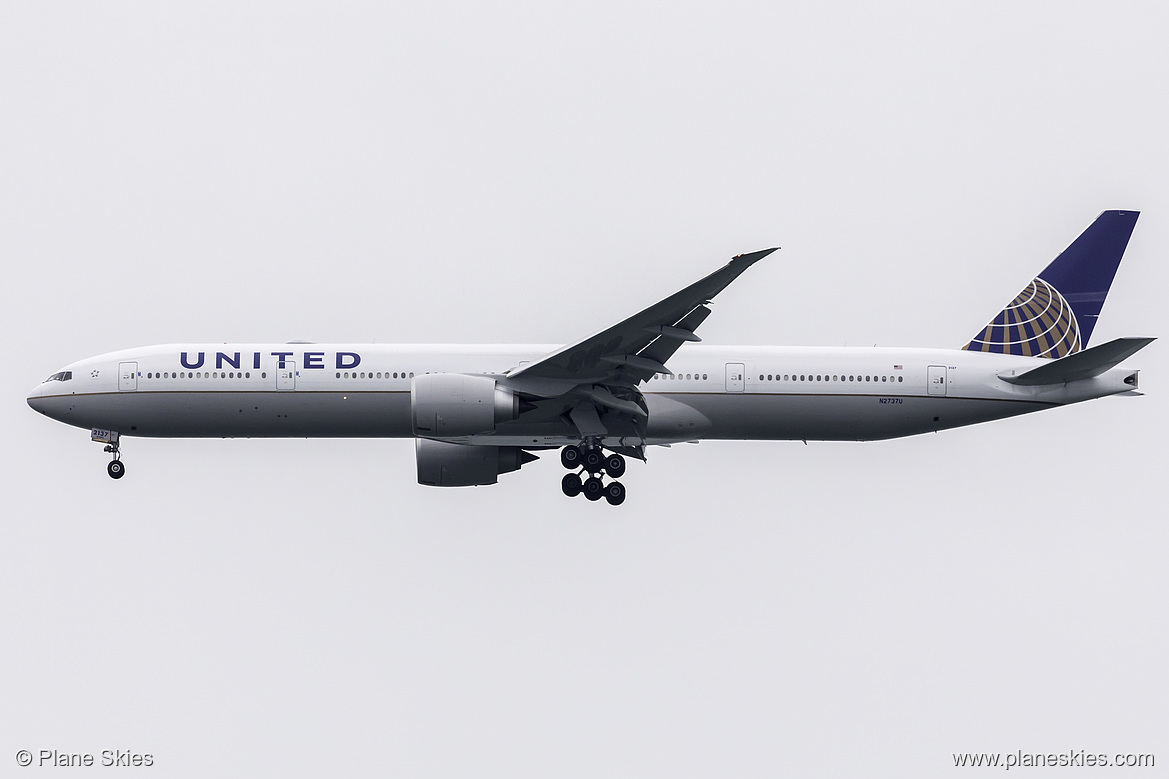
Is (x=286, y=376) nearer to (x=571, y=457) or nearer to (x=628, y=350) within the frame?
(x=571, y=457)

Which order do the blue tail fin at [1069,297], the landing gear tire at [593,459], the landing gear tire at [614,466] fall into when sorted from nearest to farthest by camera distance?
the landing gear tire at [593,459], the landing gear tire at [614,466], the blue tail fin at [1069,297]

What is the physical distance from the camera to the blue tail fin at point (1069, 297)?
1282 inches

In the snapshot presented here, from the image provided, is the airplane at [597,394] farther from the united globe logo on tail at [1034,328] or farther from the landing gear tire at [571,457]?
the united globe logo on tail at [1034,328]

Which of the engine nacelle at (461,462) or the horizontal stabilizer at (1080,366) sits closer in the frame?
the horizontal stabilizer at (1080,366)

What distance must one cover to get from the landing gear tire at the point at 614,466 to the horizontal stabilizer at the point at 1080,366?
8559mm

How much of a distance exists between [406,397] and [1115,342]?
14588mm

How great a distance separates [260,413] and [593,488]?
24.2 feet

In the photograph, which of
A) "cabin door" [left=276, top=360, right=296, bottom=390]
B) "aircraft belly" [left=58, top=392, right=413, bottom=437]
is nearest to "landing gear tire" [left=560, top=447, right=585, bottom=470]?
"aircraft belly" [left=58, top=392, right=413, bottom=437]

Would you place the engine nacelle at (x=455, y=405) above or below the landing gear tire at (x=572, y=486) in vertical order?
above

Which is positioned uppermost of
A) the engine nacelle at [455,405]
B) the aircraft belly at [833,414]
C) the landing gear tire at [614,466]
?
the engine nacelle at [455,405]

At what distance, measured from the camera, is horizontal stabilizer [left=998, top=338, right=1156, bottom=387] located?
29.0 metres

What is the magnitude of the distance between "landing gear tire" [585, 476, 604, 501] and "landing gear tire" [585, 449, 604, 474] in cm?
39

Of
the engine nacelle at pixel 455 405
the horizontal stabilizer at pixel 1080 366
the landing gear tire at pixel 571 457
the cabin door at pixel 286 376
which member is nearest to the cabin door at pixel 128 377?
the cabin door at pixel 286 376

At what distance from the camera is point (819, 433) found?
31.3 meters
